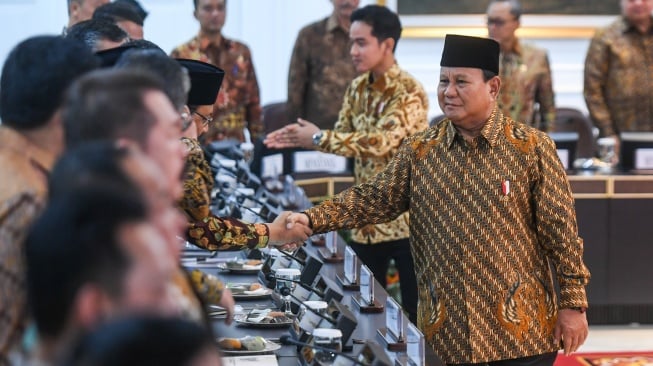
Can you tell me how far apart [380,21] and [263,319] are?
6.83 ft

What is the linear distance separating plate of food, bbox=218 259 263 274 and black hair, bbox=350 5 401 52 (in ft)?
4.27

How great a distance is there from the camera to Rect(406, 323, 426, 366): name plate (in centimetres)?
285

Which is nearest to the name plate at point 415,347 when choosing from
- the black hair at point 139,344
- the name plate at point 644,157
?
the black hair at point 139,344

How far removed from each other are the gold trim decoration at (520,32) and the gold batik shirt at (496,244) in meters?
5.33

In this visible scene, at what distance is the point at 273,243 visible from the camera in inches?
141

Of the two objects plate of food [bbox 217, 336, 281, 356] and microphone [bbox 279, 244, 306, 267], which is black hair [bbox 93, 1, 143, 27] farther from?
plate of food [bbox 217, 336, 281, 356]

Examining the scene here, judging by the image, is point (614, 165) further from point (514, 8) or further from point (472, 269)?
point (472, 269)

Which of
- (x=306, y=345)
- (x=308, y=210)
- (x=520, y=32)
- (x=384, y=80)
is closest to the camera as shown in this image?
(x=306, y=345)

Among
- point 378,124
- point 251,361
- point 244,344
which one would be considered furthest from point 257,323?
point 378,124

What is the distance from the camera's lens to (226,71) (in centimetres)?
656

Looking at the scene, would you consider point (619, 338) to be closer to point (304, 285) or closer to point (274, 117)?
point (274, 117)

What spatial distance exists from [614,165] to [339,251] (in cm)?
263

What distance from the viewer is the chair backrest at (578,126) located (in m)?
7.31

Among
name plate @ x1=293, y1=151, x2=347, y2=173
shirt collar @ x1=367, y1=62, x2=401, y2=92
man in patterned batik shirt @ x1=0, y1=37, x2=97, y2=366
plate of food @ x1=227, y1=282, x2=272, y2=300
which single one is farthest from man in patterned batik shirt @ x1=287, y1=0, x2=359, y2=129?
man in patterned batik shirt @ x1=0, y1=37, x2=97, y2=366
